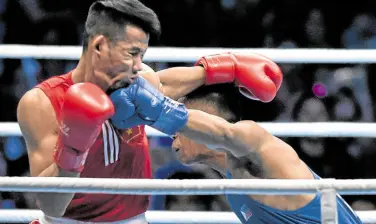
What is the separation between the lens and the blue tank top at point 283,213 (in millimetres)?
1636

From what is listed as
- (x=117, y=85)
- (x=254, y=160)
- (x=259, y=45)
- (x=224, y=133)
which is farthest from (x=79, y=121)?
(x=259, y=45)

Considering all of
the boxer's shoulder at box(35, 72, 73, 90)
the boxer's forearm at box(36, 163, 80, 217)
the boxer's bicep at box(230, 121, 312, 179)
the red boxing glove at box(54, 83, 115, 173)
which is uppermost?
the boxer's shoulder at box(35, 72, 73, 90)

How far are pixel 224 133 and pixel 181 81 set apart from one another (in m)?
0.36

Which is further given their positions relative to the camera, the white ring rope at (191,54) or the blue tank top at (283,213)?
the white ring rope at (191,54)

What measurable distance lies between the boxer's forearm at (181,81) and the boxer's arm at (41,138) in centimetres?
46

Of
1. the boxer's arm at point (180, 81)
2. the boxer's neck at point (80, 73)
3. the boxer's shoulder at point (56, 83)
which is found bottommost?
the boxer's shoulder at point (56, 83)

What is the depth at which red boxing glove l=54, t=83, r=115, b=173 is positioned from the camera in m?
1.28

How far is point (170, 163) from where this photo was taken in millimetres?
3104

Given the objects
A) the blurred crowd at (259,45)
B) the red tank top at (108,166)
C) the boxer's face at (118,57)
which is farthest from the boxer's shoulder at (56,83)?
the blurred crowd at (259,45)

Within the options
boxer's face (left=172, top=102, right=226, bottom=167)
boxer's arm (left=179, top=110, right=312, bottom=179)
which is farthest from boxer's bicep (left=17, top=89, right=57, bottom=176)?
boxer's face (left=172, top=102, right=226, bottom=167)

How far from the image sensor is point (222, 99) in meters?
1.76

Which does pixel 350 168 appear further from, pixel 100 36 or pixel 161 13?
pixel 100 36

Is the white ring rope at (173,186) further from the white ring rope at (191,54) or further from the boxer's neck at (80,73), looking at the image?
the white ring rope at (191,54)

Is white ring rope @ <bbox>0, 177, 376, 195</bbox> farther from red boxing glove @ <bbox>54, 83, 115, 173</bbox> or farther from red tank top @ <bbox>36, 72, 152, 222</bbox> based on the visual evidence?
red tank top @ <bbox>36, 72, 152, 222</bbox>
